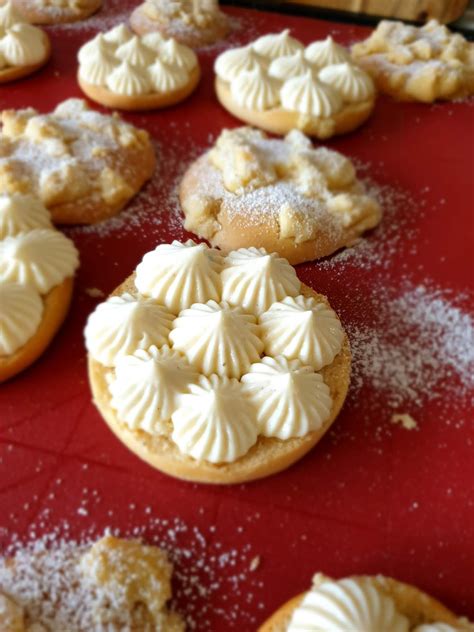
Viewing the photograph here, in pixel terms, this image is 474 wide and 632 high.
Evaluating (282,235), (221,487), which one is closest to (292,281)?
(282,235)

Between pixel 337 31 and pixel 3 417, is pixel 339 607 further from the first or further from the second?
pixel 337 31

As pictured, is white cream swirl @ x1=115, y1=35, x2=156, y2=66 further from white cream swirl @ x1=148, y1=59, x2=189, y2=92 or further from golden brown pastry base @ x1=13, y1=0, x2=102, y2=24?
golden brown pastry base @ x1=13, y1=0, x2=102, y2=24

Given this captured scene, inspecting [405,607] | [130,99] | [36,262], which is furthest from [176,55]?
[405,607]

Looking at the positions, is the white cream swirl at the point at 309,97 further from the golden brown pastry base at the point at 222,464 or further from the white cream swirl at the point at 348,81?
the golden brown pastry base at the point at 222,464

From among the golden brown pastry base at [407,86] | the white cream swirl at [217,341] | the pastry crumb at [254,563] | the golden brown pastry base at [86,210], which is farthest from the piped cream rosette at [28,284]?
the golden brown pastry base at [407,86]

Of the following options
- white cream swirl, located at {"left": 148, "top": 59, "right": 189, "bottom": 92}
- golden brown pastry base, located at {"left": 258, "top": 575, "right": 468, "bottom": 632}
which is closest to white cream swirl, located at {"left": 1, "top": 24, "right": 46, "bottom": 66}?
white cream swirl, located at {"left": 148, "top": 59, "right": 189, "bottom": 92}
